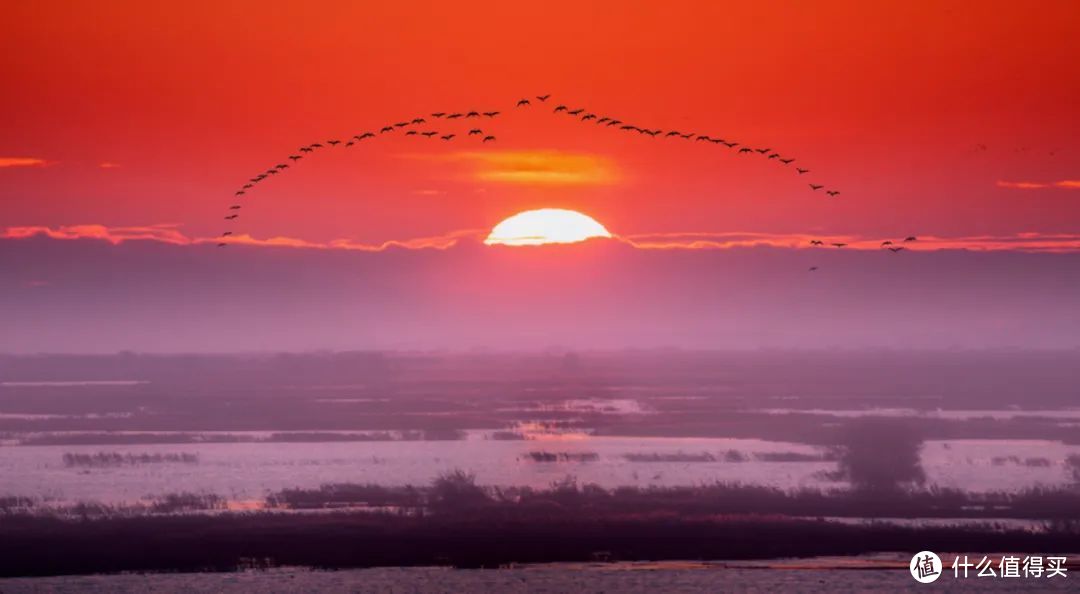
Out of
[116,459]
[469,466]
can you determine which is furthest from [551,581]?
[116,459]

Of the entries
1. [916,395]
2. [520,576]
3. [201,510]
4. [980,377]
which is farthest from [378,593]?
[980,377]

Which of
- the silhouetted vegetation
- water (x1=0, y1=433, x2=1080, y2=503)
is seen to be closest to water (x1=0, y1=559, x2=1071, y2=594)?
water (x1=0, y1=433, x2=1080, y2=503)

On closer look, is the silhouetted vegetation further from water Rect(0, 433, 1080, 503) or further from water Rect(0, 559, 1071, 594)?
water Rect(0, 559, 1071, 594)

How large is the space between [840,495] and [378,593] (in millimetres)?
30306

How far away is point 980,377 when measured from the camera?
186500 mm

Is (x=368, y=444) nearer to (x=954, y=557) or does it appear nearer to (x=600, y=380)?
(x=954, y=557)

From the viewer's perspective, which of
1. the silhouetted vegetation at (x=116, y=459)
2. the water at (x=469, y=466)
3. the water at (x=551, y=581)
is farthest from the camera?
the silhouetted vegetation at (x=116, y=459)

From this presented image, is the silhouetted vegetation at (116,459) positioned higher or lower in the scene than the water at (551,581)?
higher

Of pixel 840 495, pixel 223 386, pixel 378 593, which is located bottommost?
pixel 378 593

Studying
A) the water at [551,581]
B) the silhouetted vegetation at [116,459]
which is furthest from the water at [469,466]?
the water at [551,581]

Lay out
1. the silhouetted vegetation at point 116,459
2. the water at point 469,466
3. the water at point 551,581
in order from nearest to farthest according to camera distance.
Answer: the water at point 551,581
the water at point 469,466
the silhouetted vegetation at point 116,459

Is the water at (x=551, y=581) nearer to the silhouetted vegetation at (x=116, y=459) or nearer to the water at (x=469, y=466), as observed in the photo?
the water at (x=469, y=466)

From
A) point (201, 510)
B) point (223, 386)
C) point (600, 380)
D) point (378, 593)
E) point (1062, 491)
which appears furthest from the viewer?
point (600, 380)

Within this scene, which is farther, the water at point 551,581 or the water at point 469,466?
the water at point 469,466
